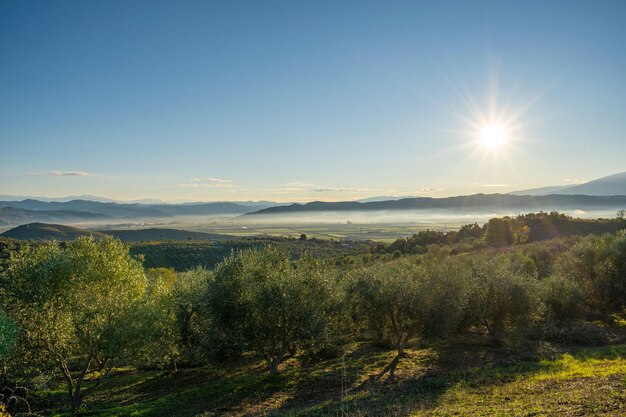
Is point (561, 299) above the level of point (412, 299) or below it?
below

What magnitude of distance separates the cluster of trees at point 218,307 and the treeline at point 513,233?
76.1m

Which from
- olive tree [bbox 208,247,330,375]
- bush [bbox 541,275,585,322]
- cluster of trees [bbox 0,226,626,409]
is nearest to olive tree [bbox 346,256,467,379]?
cluster of trees [bbox 0,226,626,409]

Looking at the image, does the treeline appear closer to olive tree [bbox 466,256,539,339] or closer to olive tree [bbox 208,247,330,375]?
olive tree [bbox 466,256,539,339]

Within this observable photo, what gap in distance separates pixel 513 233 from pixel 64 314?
4760 inches

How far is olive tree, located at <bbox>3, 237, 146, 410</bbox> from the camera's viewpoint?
24.6 meters

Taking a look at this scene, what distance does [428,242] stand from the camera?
129 meters

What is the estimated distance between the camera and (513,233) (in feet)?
387

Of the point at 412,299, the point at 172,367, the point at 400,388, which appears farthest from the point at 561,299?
the point at 172,367

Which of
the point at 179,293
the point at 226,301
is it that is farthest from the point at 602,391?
the point at 179,293

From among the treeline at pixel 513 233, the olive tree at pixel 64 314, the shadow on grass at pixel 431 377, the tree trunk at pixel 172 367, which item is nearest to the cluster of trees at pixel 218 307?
the olive tree at pixel 64 314

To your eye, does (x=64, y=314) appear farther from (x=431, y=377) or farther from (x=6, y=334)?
(x=431, y=377)

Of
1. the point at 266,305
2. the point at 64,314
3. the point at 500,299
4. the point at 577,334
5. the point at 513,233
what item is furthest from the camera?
the point at 513,233

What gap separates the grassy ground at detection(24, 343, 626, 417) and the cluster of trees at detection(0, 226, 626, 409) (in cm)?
204

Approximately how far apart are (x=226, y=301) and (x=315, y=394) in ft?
29.9
